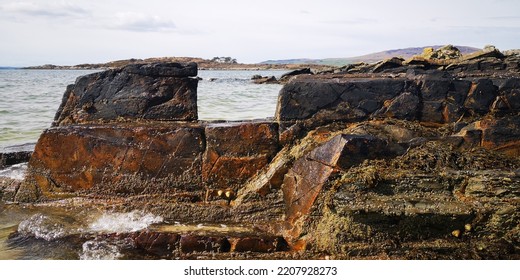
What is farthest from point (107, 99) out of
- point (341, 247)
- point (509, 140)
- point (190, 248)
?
point (509, 140)

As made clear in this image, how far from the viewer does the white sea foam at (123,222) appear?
3.80 metres

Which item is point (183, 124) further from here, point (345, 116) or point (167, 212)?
point (345, 116)

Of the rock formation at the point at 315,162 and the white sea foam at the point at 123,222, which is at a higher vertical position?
the rock formation at the point at 315,162

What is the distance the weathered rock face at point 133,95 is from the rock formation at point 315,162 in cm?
1

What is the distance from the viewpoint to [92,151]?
4.29m

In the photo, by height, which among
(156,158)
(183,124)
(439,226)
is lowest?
(439,226)

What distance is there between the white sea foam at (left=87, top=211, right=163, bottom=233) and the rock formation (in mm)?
109

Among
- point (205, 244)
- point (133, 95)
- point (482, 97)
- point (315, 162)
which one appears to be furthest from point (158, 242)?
point (482, 97)

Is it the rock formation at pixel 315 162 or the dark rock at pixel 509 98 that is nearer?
the rock formation at pixel 315 162

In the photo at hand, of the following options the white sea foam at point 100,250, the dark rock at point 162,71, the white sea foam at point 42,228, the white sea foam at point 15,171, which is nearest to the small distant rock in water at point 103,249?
the white sea foam at point 100,250

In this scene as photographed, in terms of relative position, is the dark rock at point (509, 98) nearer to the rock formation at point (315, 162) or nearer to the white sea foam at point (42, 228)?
the rock formation at point (315, 162)

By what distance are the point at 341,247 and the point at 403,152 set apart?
3.13ft

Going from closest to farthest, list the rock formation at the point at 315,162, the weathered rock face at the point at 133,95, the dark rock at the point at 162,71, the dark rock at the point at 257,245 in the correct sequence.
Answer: the rock formation at the point at 315,162, the dark rock at the point at 257,245, the weathered rock face at the point at 133,95, the dark rock at the point at 162,71
